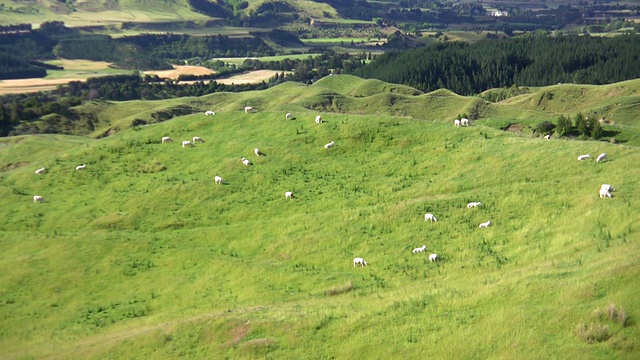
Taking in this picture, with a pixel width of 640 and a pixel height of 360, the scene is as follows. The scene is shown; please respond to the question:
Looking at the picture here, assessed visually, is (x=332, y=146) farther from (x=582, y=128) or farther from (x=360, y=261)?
(x=582, y=128)

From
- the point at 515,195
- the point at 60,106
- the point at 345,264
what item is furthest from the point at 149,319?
the point at 60,106

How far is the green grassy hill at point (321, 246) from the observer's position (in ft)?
93.1

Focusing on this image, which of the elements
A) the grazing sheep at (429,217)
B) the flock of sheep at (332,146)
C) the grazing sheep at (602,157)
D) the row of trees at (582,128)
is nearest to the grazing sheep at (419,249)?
the flock of sheep at (332,146)

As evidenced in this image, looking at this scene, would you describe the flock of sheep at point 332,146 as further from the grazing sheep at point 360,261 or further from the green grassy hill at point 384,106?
the green grassy hill at point 384,106

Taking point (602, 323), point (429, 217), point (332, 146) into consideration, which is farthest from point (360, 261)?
point (332, 146)

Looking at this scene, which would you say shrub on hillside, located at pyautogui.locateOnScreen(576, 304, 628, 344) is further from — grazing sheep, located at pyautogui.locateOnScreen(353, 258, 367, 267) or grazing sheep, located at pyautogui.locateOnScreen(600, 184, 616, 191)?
grazing sheep, located at pyautogui.locateOnScreen(600, 184, 616, 191)

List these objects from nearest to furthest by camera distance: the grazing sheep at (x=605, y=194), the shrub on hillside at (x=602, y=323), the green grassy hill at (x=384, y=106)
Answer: the shrub on hillside at (x=602, y=323) < the grazing sheep at (x=605, y=194) < the green grassy hill at (x=384, y=106)

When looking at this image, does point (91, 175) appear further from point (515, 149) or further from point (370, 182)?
point (515, 149)

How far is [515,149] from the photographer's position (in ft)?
171

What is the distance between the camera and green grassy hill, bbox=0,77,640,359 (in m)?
28.4

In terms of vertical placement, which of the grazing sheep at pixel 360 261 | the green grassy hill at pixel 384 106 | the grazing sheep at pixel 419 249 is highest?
the grazing sheep at pixel 419 249

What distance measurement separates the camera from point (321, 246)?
4281 cm

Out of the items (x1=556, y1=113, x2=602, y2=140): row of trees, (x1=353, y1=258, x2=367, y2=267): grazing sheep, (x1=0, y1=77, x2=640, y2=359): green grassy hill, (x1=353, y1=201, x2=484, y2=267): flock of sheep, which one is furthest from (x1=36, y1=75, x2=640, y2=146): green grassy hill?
(x1=353, y1=258, x2=367, y2=267): grazing sheep

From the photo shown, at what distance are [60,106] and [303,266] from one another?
360 ft
